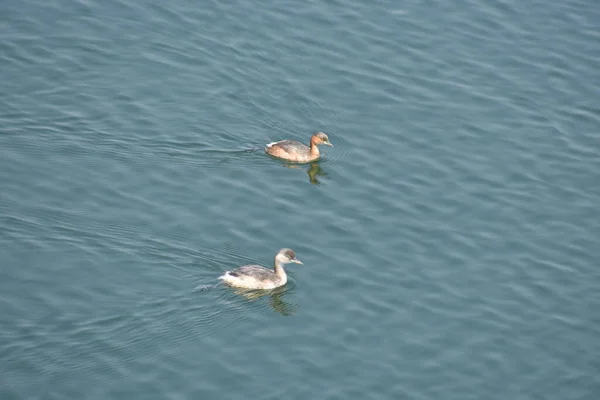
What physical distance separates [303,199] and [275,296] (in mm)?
2912

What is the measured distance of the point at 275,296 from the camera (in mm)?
18406

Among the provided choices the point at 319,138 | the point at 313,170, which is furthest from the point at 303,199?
the point at 319,138

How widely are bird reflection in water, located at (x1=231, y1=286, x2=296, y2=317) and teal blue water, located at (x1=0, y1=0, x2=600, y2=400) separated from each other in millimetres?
76

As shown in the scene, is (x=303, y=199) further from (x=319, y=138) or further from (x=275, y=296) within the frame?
(x=275, y=296)

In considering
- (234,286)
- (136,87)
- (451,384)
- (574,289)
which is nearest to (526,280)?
(574,289)

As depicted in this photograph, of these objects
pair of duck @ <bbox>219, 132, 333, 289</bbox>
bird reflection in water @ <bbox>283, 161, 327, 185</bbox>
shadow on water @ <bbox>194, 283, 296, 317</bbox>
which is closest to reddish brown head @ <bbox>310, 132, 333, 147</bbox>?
bird reflection in water @ <bbox>283, 161, 327, 185</bbox>

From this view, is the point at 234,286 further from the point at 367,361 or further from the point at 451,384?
the point at 451,384

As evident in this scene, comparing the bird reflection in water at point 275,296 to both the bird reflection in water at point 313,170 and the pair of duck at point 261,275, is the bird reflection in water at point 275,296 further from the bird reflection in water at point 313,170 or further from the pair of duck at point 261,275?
the bird reflection in water at point 313,170

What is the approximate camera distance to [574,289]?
63.3 feet

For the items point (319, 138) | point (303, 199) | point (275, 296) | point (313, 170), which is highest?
point (319, 138)

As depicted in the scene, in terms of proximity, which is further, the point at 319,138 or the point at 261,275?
the point at 319,138

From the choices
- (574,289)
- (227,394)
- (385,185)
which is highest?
(385,185)

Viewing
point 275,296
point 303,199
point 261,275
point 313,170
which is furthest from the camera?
point 313,170

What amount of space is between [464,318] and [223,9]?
35.5 feet
